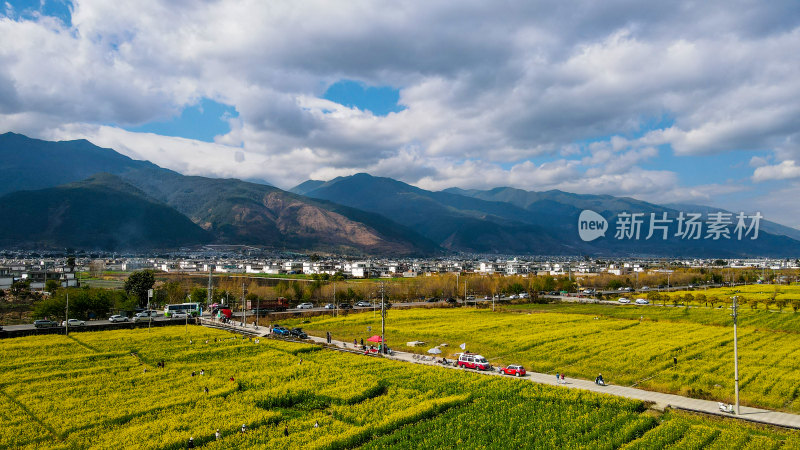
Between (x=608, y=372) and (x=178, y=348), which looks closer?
(x=608, y=372)

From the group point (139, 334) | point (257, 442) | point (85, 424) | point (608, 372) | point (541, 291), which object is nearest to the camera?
point (257, 442)

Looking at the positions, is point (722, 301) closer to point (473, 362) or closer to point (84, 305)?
point (473, 362)

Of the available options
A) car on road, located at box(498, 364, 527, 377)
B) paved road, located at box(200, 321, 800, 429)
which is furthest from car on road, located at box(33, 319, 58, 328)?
car on road, located at box(498, 364, 527, 377)

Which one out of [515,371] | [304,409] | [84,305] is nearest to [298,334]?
[304,409]

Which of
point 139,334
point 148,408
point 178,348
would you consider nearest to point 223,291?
point 139,334

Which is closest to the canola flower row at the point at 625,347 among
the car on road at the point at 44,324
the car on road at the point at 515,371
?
the car on road at the point at 515,371

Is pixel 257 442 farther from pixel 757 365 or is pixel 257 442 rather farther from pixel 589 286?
pixel 589 286

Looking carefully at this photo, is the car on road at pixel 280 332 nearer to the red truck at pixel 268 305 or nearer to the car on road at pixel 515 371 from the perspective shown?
the red truck at pixel 268 305

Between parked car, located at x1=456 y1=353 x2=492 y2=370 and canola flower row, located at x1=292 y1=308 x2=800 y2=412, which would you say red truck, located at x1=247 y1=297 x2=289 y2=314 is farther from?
parked car, located at x1=456 y1=353 x2=492 y2=370
